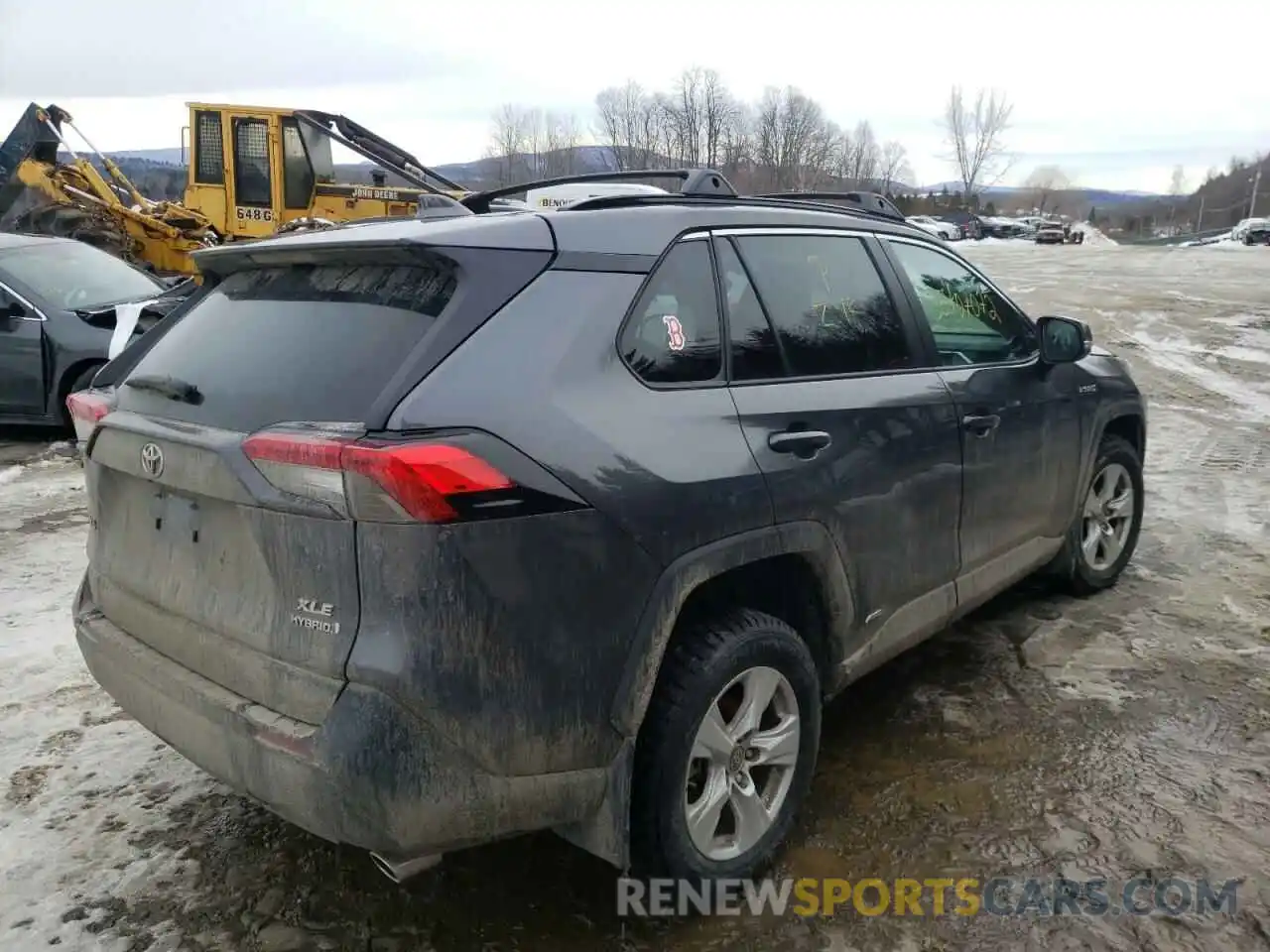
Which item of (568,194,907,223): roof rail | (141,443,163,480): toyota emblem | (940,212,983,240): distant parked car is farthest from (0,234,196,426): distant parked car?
(940,212,983,240): distant parked car

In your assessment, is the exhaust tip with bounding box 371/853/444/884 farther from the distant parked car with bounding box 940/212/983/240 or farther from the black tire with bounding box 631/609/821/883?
the distant parked car with bounding box 940/212/983/240

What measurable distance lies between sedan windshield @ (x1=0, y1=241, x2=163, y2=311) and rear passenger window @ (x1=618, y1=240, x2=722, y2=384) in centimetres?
706

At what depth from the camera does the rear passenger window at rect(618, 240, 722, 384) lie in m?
2.44

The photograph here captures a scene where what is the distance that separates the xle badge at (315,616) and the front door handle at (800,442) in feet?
3.90

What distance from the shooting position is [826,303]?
3088mm

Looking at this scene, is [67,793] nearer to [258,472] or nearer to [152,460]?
[152,460]

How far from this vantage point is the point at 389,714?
79.1 inches

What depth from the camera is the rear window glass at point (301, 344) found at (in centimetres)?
222

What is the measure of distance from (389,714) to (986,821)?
190cm

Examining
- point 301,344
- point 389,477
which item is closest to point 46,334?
point 301,344

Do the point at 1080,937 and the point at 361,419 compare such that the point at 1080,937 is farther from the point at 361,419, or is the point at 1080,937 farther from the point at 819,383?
the point at 361,419

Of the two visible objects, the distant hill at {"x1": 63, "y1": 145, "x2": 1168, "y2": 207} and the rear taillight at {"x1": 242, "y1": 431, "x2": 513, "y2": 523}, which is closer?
the rear taillight at {"x1": 242, "y1": 431, "x2": 513, "y2": 523}

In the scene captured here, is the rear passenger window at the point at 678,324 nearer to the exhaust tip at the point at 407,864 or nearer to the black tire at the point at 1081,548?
the exhaust tip at the point at 407,864

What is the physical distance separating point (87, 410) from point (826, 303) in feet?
7.19
